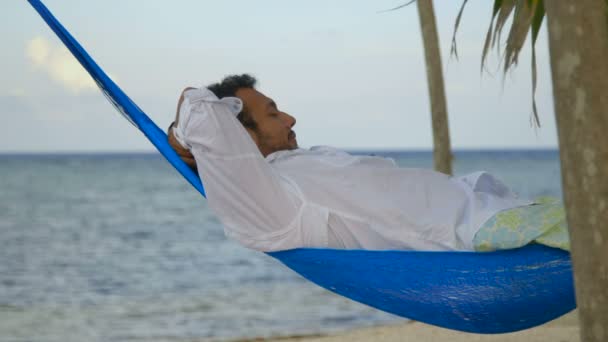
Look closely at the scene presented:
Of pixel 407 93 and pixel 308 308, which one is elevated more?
pixel 308 308

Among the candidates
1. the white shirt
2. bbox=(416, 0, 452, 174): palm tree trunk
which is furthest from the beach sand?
the white shirt

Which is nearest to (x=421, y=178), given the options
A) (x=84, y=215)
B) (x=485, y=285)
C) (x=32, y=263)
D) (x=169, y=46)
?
(x=485, y=285)

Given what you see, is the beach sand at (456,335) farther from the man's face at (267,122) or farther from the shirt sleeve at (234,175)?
the shirt sleeve at (234,175)

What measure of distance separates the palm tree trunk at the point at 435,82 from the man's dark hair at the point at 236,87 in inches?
71.8

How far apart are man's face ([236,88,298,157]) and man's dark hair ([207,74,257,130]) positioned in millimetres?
12

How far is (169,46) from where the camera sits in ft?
60.6

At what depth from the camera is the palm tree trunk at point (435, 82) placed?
13.8ft

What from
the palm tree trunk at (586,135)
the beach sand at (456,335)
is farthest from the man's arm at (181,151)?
the beach sand at (456,335)

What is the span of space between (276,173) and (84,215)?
15.0 m

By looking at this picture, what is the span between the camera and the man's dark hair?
2482 millimetres

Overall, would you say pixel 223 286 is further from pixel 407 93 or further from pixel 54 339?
pixel 407 93

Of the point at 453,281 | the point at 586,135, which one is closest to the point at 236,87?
the point at 453,281

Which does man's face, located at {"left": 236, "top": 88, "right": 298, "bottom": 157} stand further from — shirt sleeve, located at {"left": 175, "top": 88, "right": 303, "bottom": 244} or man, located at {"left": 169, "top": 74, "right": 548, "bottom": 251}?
shirt sleeve, located at {"left": 175, "top": 88, "right": 303, "bottom": 244}

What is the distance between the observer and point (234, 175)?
218 cm
